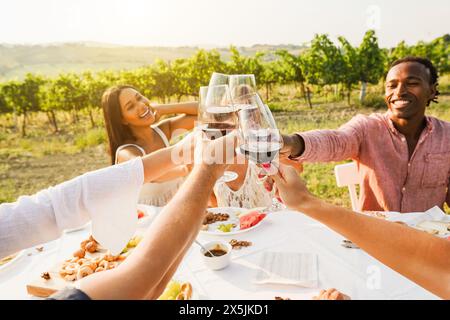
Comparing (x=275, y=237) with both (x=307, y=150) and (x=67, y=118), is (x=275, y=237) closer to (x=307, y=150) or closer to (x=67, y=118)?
(x=307, y=150)

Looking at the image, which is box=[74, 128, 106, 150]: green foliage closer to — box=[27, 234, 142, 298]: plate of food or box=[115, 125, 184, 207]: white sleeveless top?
box=[115, 125, 184, 207]: white sleeveless top

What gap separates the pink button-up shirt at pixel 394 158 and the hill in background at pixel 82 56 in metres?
54.8

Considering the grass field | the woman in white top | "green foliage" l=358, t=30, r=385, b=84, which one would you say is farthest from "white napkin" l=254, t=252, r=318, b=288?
"green foliage" l=358, t=30, r=385, b=84

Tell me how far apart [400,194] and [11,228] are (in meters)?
2.72

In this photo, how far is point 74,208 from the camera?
4.42 feet

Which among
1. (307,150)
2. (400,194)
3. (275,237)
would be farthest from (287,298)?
(400,194)

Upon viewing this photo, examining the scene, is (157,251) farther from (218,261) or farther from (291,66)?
(291,66)

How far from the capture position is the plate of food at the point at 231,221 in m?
1.95

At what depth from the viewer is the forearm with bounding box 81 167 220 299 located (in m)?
0.78

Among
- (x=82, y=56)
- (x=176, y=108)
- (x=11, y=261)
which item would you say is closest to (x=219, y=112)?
(x=11, y=261)

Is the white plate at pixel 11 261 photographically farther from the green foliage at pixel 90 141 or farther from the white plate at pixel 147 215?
the green foliage at pixel 90 141

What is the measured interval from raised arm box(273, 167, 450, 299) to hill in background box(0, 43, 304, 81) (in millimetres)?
56569

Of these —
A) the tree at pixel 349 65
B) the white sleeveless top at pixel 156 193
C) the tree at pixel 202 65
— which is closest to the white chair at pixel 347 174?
the white sleeveless top at pixel 156 193

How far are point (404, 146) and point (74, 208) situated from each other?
2502mm
